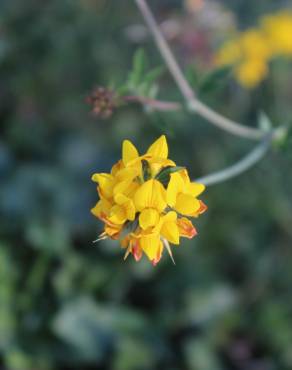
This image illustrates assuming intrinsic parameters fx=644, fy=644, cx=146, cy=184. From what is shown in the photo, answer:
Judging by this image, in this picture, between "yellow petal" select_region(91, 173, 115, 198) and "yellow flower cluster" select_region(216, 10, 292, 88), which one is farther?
"yellow flower cluster" select_region(216, 10, 292, 88)

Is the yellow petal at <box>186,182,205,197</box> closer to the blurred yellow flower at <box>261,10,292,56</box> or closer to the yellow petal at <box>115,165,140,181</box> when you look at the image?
the yellow petal at <box>115,165,140,181</box>

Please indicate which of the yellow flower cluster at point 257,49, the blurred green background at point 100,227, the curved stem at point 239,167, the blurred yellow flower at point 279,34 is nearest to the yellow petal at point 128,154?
the curved stem at point 239,167

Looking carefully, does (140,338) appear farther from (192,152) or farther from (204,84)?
(204,84)

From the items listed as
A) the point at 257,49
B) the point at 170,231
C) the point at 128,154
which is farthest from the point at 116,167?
the point at 257,49

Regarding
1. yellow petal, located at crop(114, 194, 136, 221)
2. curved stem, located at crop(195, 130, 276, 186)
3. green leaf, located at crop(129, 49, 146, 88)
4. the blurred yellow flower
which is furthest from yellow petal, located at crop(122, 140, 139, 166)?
the blurred yellow flower

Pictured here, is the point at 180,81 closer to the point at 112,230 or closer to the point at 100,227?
the point at 112,230

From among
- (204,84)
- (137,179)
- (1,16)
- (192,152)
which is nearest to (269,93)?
(192,152)
